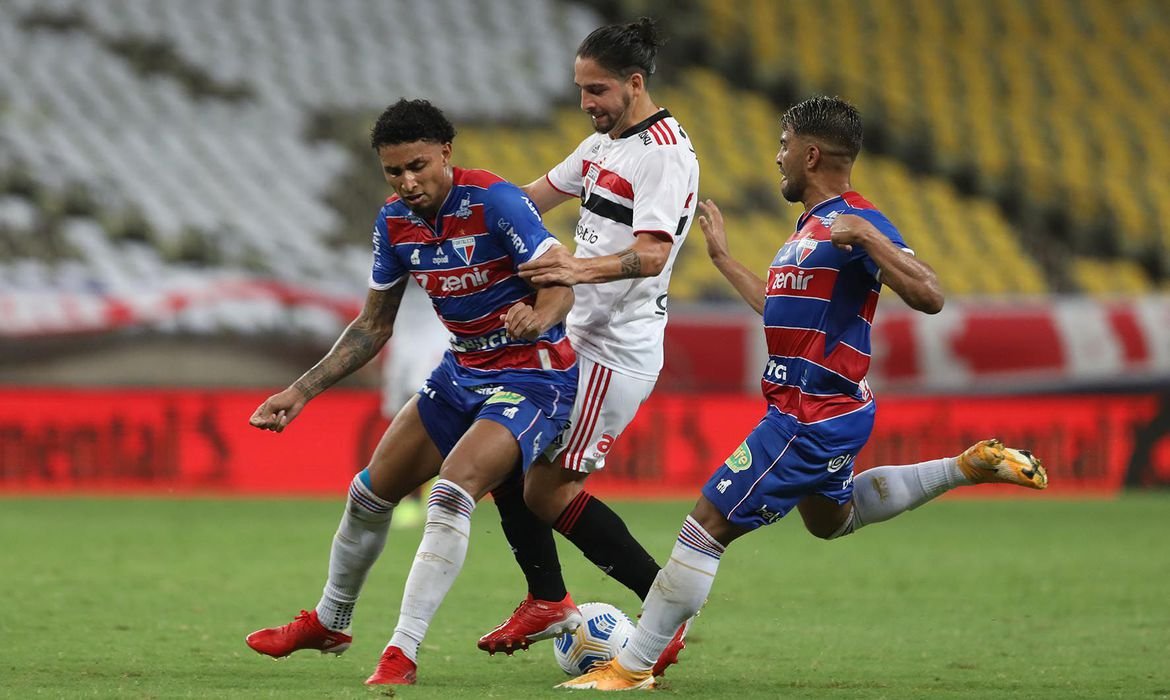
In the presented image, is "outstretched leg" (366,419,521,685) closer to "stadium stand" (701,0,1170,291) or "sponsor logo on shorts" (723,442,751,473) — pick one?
"sponsor logo on shorts" (723,442,751,473)

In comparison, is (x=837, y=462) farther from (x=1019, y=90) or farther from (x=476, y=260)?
(x=1019, y=90)

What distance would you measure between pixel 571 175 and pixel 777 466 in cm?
153

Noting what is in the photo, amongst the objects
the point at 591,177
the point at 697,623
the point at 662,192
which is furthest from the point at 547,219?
the point at 662,192

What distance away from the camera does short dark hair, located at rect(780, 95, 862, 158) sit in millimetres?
5664

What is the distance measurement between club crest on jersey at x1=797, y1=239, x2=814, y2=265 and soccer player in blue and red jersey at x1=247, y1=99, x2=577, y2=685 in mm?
820

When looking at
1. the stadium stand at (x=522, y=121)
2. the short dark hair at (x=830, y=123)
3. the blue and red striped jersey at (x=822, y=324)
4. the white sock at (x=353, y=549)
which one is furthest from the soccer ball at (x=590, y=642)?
the stadium stand at (x=522, y=121)

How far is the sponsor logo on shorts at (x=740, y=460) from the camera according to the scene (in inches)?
216

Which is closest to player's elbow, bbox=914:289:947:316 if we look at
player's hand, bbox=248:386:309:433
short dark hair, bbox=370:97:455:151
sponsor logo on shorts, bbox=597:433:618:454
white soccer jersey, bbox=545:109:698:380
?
white soccer jersey, bbox=545:109:698:380

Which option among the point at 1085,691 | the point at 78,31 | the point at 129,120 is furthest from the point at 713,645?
the point at 78,31

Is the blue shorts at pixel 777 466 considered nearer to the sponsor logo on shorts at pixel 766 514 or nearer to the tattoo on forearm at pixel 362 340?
the sponsor logo on shorts at pixel 766 514

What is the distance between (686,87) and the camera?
20891mm

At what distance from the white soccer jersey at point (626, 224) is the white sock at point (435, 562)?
0.90 m

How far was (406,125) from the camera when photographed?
5.55 m

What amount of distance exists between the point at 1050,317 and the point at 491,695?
11.4m
